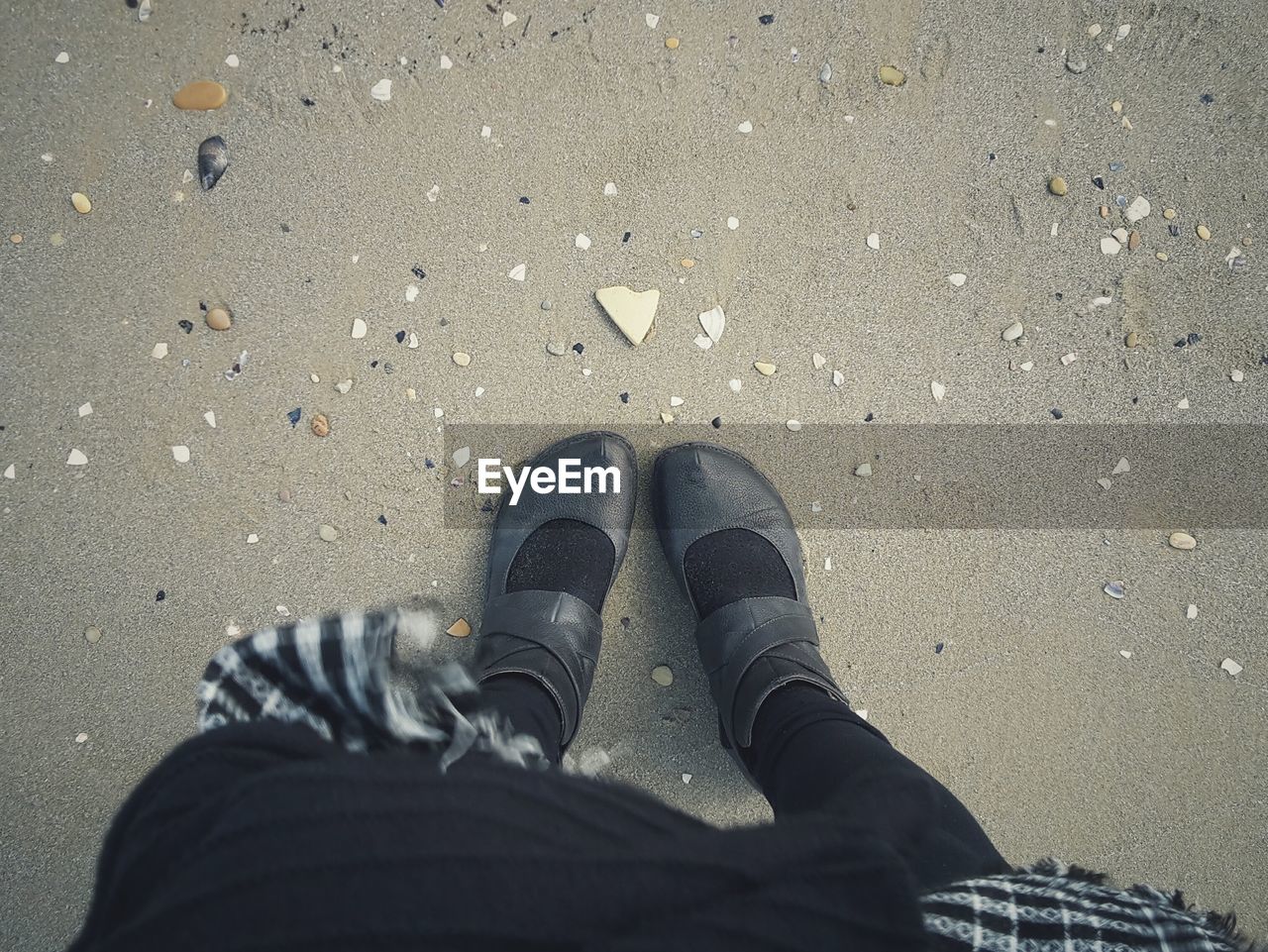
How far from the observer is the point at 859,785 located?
2.51 ft

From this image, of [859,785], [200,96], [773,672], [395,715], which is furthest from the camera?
[200,96]

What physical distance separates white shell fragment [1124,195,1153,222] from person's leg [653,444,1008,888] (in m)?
0.79

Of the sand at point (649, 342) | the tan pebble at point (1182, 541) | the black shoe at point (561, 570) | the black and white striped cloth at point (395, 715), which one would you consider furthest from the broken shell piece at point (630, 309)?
the tan pebble at point (1182, 541)

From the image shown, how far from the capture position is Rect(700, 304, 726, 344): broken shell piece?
3.87 feet

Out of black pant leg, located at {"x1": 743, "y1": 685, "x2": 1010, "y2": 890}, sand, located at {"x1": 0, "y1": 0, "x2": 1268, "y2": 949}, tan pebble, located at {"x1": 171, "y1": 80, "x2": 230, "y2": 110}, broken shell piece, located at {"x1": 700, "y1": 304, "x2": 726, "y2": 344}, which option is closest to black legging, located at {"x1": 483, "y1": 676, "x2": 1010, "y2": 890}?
black pant leg, located at {"x1": 743, "y1": 685, "x2": 1010, "y2": 890}

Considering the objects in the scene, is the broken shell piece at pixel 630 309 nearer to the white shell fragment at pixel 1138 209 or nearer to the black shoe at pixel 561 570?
the black shoe at pixel 561 570

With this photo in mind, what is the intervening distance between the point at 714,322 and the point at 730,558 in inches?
15.8

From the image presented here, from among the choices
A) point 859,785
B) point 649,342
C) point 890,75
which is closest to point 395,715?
point 859,785

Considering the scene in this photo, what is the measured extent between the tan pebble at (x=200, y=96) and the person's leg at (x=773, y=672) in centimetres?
96

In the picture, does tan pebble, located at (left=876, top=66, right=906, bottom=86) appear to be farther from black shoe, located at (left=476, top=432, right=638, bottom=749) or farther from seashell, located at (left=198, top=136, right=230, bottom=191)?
seashell, located at (left=198, top=136, right=230, bottom=191)

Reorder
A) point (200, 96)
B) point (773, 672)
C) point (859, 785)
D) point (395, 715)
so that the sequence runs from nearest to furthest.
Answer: point (395, 715), point (859, 785), point (773, 672), point (200, 96)

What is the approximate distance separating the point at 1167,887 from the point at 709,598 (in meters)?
0.89

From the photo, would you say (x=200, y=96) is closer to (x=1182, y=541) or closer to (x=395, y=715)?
(x=395, y=715)

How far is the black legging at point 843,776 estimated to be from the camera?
715 mm
